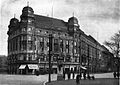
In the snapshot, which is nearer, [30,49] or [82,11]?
[82,11]

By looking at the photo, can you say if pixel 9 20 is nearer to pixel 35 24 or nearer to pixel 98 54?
pixel 35 24

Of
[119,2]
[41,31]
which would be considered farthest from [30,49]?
[119,2]

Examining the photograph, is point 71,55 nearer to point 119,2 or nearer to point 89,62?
point 89,62

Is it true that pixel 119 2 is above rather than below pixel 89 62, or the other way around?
above

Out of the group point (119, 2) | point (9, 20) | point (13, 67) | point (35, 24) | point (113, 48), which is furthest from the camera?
point (35, 24)

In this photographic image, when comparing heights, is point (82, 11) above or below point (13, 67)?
above

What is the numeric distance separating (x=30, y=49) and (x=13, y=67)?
83 cm

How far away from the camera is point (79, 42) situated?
626 cm

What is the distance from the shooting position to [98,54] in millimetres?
6648

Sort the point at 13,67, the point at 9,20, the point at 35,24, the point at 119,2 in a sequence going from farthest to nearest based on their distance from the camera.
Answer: the point at 35,24 < the point at 13,67 < the point at 9,20 < the point at 119,2

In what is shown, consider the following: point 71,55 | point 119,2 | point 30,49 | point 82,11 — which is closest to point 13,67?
point 30,49

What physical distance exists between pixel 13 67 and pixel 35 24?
4.81ft

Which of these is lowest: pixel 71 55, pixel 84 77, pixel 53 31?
pixel 84 77

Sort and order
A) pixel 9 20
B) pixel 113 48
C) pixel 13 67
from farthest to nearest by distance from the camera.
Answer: pixel 13 67, pixel 113 48, pixel 9 20
